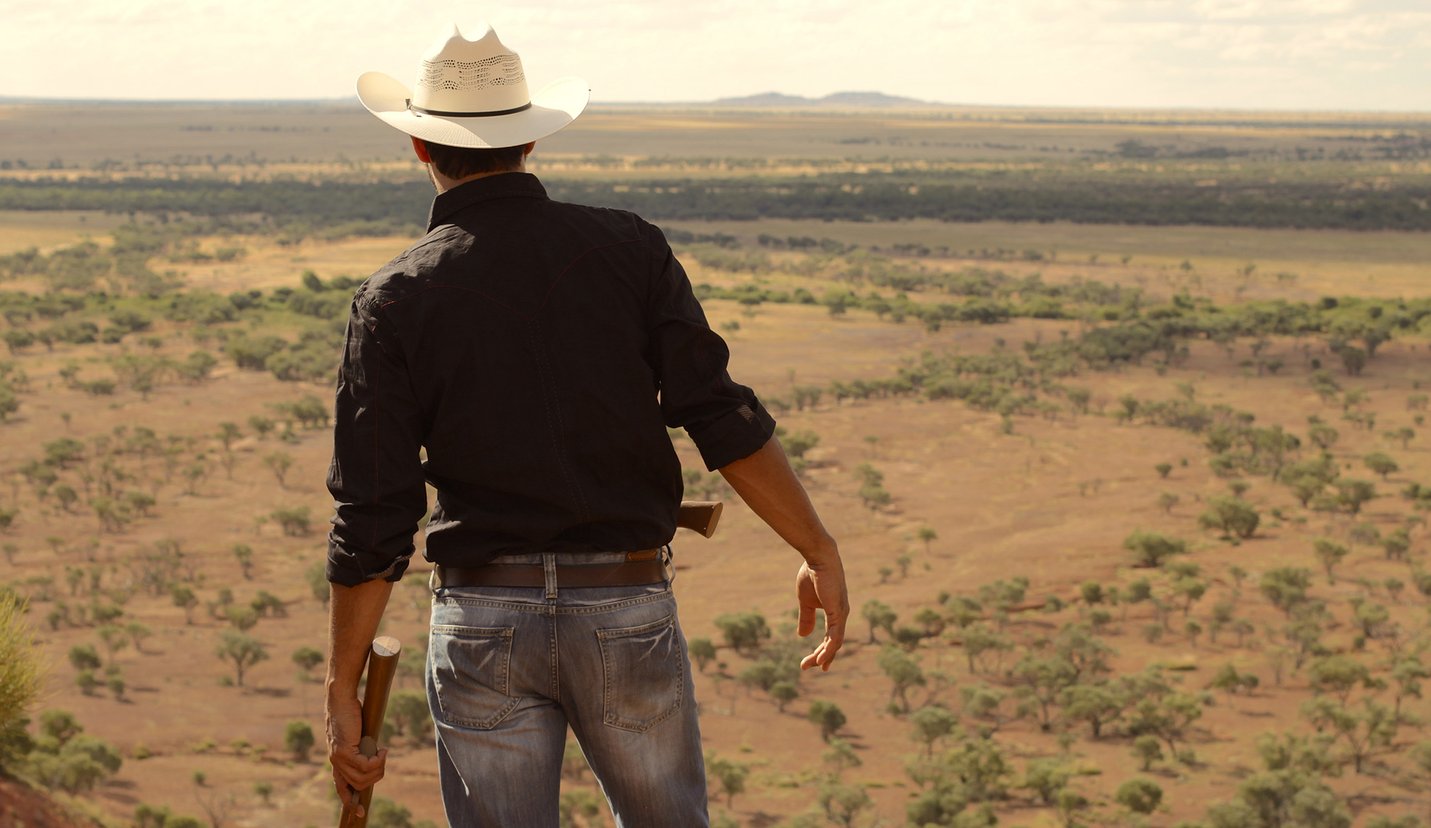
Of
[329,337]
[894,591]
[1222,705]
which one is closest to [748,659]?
[894,591]

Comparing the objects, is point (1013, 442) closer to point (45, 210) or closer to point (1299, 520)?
point (1299, 520)

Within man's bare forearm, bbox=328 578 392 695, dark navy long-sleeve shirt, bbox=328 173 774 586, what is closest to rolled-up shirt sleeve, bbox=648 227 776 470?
dark navy long-sleeve shirt, bbox=328 173 774 586

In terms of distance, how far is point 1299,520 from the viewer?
90.4ft

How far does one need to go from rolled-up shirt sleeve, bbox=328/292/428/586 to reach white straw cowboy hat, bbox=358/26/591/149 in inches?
13.9

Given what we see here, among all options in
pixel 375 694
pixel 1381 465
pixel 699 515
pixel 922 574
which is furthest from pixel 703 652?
pixel 1381 465

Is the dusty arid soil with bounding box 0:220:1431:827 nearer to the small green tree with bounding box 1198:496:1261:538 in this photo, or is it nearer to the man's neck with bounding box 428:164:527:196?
the small green tree with bounding box 1198:496:1261:538

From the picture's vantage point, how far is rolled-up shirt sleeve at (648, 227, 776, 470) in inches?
97.9

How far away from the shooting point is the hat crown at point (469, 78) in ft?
8.41

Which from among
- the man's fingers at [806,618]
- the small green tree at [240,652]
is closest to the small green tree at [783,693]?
the small green tree at [240,652]

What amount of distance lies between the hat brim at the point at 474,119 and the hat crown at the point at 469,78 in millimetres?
21

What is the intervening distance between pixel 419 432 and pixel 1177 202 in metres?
94.9

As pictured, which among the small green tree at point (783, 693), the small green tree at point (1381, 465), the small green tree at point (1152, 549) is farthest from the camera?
the small green tree at point (1381, 465)

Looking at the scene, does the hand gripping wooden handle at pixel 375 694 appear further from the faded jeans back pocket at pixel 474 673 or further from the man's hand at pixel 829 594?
the man's hand at pixel 829 594

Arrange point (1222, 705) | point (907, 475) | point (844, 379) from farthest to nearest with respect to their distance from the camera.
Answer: point (844, 379)
point (907, 475)
point (1222, 705)
